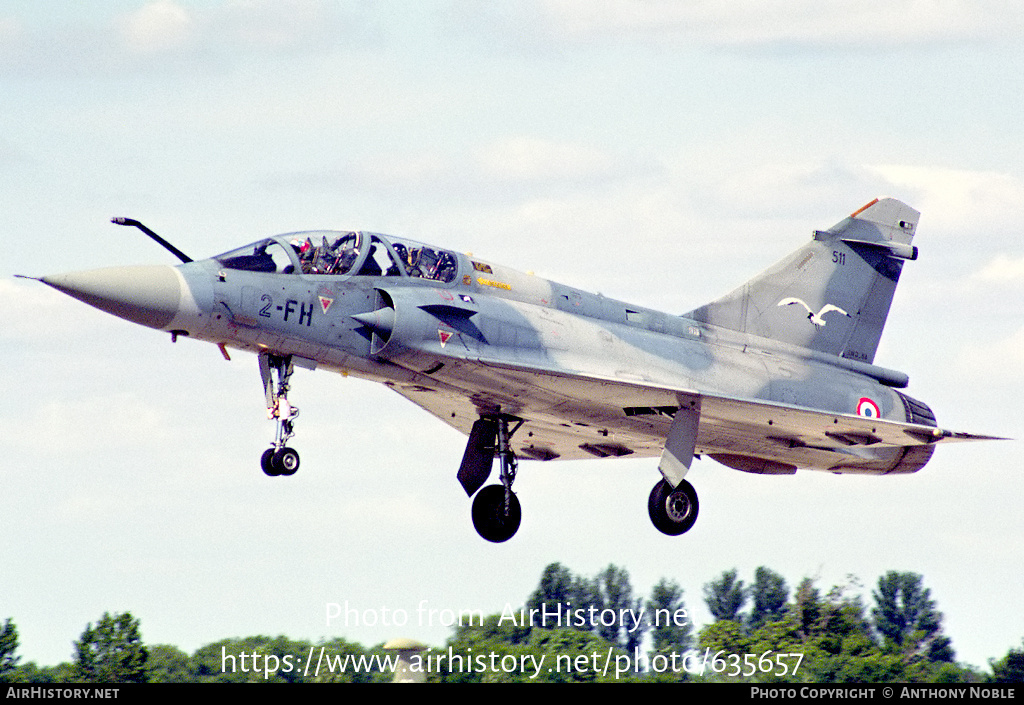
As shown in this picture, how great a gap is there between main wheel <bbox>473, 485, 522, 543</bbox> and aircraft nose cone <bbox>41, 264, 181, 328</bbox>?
633 centimetres

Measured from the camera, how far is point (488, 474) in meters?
24.6

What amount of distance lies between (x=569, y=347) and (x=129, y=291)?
6210 millimetres

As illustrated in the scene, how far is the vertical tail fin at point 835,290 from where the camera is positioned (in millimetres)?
25922

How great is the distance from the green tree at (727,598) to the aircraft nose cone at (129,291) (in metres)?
44.1

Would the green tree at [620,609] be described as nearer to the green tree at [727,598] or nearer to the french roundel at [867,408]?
the green tree at [727,598]

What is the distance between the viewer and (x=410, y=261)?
21.8 m

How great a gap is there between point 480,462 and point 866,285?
7.47m

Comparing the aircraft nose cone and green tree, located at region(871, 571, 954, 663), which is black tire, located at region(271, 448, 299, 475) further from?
green tree, located at region(871, 571, 954, 663)

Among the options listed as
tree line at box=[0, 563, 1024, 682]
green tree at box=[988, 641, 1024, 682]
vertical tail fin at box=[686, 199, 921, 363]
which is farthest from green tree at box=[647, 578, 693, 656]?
vertical tail fin at box=[686, 199, 921, 363]

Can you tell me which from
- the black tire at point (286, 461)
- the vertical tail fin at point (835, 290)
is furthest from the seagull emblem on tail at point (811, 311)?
the black tire at point (286, 461)

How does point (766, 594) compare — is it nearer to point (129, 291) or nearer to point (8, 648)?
point (8, 648)

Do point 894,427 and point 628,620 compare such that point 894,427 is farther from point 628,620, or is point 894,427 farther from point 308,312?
point 628,620

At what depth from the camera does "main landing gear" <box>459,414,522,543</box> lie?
79.0ft

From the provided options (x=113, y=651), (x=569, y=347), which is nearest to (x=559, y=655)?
(x=113, y=651)
